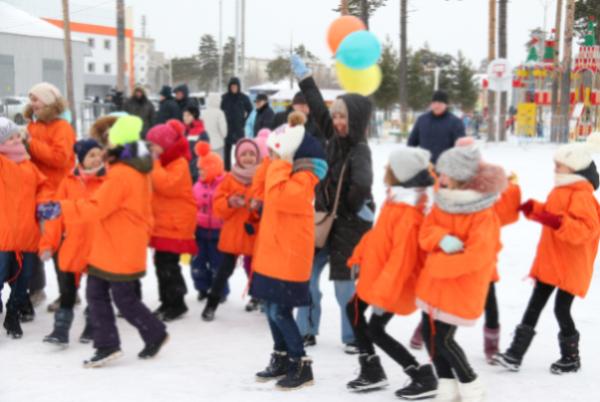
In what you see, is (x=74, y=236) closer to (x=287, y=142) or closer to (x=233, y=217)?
(x=233, y=217)

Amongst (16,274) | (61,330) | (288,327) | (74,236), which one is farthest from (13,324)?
(288,327)

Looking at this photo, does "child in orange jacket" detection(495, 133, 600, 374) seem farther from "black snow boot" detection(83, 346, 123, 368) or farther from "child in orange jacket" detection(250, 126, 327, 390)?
"black snow boot" detection(83, 346, 123, 368)

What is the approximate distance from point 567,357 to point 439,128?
3325 mm

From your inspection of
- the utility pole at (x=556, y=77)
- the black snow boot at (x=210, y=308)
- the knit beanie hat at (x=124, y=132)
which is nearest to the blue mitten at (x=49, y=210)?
the knit beanie hat at (x=124, y=132)

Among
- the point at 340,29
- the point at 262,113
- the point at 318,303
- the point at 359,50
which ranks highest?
the point at 340,29

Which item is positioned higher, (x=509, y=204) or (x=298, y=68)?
(x=298, y=68)

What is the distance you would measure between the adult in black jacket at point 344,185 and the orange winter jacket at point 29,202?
2.14m

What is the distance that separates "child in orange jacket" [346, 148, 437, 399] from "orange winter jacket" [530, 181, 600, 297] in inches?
37.1

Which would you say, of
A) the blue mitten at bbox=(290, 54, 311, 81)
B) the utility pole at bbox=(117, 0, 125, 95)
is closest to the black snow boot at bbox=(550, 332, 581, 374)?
the blue mitten at bbox=(290, 54, 311, 81)

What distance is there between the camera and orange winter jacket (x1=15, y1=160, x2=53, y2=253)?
211 inches

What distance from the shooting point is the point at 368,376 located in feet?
14.2

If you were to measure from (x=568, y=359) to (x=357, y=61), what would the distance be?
2.56 metres

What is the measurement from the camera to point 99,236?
4.63m

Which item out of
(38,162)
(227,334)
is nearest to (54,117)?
(38,162)
